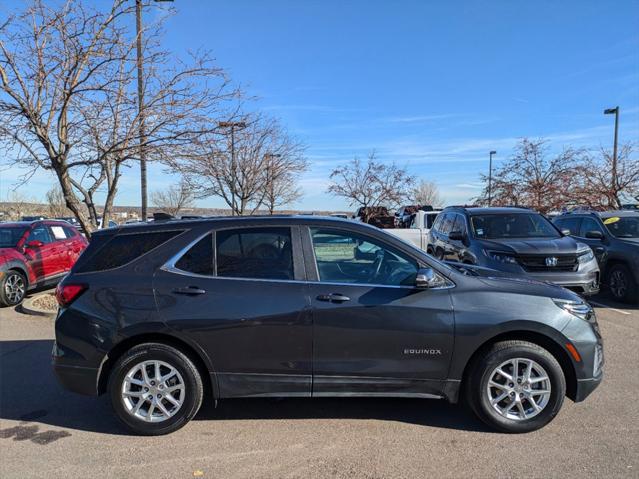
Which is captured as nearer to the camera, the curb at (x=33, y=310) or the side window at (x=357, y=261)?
the side window at (x=357, y=261)

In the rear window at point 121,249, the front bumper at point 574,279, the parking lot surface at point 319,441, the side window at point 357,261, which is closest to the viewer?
the parking lot surface at point 319,441

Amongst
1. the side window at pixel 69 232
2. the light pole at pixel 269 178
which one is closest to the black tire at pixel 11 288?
the side window at pixel 69 232

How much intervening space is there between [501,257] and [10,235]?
32.1 ft

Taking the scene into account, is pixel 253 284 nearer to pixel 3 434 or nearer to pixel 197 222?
pixel 197 222

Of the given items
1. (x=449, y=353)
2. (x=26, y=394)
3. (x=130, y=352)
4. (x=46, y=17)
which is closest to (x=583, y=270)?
(x=449, y=353)

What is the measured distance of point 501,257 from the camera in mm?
7477

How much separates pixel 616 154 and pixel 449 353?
19.1 meters

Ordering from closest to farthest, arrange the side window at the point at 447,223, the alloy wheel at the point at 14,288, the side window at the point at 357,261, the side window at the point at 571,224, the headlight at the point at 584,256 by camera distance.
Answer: the side window at the point at 357,261 → the headlight at the point at 584,256 → the alloy wheel at the point at 14,288 → the side window at the point at 447,223 → the side window at the point at 571,224

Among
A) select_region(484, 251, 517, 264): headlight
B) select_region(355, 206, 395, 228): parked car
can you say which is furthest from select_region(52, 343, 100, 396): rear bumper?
select_region(355, 206, 395, 228): parked car

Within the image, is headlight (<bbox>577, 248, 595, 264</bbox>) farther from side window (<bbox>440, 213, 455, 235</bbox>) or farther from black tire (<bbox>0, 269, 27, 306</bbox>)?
black tire (<bbox>0, 269, 27, 306</bbox>)

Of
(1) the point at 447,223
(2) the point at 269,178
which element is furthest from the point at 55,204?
(1) the point at 447,223

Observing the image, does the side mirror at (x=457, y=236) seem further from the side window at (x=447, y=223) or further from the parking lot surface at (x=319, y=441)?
the parking lot surface at (x=319, y=441)

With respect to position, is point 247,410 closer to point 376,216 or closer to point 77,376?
point 77,376

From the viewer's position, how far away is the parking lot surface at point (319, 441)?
3.15m
